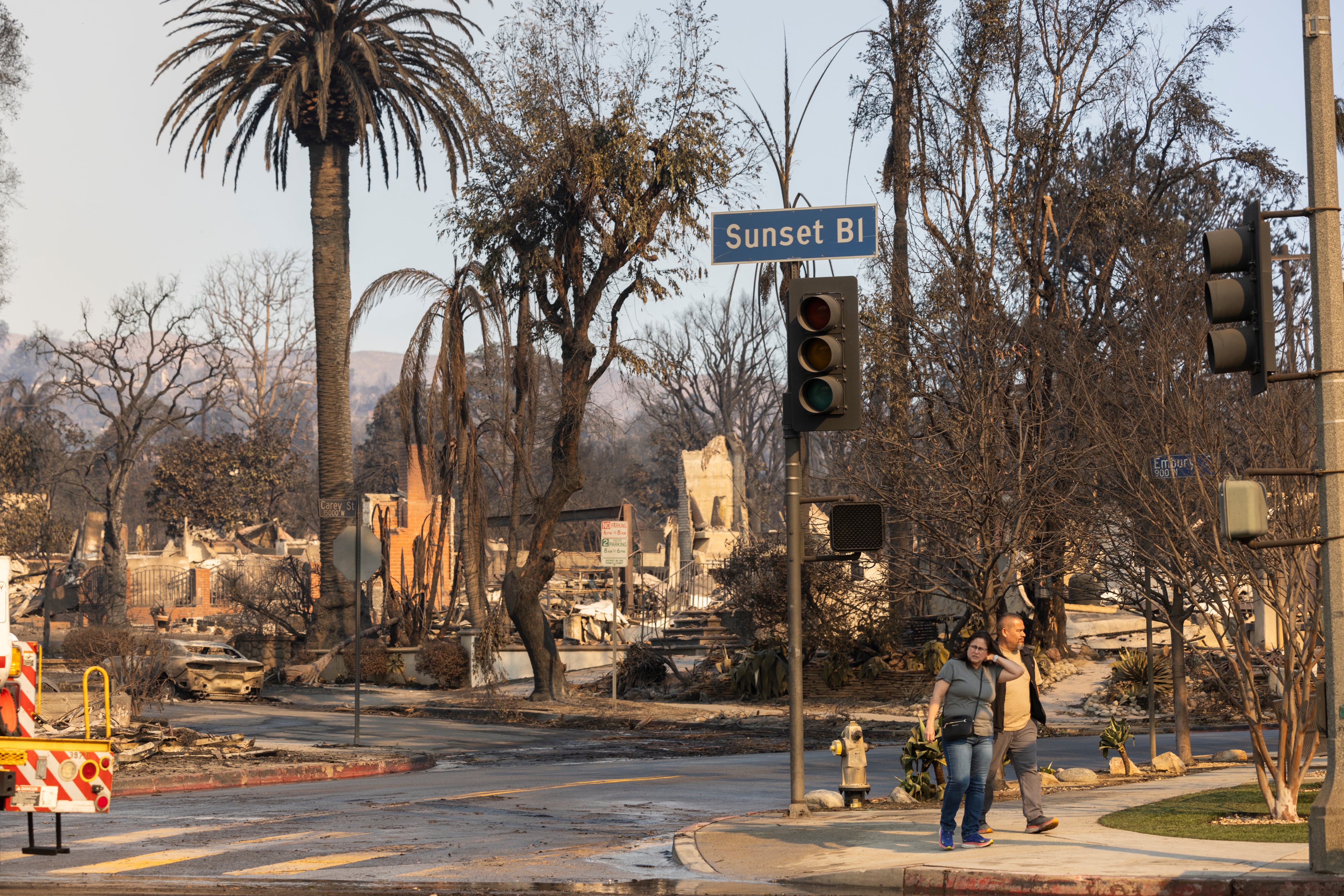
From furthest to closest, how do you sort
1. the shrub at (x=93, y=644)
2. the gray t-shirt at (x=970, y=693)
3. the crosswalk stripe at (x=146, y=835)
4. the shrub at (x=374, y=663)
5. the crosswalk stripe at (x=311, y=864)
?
1. the shrub at (x=374, y=663)
2. the shrub at (x=93, y=644)
3. the crosswalk stripe at (x=146, y=835)
4. the gray t-shirt at (x=970, y=693)
5. the crosswalk stripe at (x=311, y=864)

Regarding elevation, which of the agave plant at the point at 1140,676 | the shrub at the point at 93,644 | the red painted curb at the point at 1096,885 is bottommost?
the agave plant at the point at 1140,676

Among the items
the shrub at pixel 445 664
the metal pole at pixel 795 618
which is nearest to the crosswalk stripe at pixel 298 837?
the metal pole at pixel 795 618

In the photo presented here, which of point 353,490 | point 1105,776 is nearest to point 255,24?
point 353,490

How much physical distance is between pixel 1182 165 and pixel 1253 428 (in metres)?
21.3

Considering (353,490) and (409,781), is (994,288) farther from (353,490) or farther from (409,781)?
(353,490)

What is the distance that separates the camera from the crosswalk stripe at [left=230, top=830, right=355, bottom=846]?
36.1 feet

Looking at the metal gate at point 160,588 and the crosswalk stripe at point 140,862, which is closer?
the crosswalk stripe at point 140,862

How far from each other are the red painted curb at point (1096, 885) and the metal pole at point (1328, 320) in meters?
0.74

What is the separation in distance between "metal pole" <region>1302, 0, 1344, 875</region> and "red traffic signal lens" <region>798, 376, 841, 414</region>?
366 centimetres

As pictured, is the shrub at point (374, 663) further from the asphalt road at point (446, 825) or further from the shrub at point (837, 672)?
the asphalt road at point (446, 825)

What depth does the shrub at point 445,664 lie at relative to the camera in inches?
1272

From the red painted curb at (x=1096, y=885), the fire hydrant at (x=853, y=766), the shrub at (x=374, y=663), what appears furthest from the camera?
the shrub at (x=374, y=663)

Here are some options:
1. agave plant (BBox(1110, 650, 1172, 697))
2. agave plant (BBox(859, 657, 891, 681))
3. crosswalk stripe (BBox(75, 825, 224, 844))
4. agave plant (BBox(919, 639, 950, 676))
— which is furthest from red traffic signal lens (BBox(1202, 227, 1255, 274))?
agave plant (BBox(859, 657, 891, 681))

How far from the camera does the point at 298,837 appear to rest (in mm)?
11289
